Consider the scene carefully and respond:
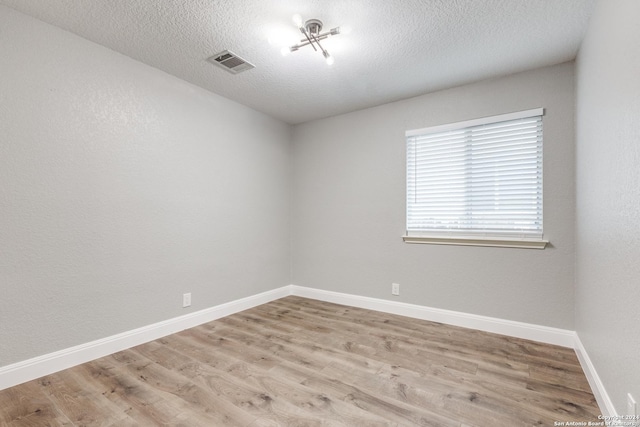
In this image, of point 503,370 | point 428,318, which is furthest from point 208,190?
point 503,370

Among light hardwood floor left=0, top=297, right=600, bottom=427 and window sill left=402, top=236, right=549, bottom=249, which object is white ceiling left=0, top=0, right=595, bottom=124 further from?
light hardwood floor left=0, top=297, right=600, bottom=427

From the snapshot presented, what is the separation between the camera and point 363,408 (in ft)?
5.59

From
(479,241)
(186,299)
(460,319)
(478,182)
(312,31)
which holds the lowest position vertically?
(460,319)

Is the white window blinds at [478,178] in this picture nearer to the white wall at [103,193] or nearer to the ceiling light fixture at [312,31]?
the ceiling light fixture at [312,31]

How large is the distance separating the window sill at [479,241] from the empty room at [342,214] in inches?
0.6

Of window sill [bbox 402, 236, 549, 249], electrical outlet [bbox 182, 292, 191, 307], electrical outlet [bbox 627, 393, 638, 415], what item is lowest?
electrical outlet [bbox 182, 292, 191, 307]

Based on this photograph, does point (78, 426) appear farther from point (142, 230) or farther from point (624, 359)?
point (624, 359)

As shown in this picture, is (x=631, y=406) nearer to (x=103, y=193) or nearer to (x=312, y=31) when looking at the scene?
(x=312, y=31)

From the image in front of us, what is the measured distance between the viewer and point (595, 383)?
1800 millimetres

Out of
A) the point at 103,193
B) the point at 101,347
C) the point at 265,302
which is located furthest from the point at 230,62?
the point at 265,302

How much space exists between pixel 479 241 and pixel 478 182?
595 mm

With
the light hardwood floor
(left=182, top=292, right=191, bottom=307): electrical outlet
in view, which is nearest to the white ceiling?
(left=182, top=292, right=191, bottom=307): electrical outlet

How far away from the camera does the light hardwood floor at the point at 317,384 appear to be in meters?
1.63

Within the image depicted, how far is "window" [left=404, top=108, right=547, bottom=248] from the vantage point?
8.86 ft
